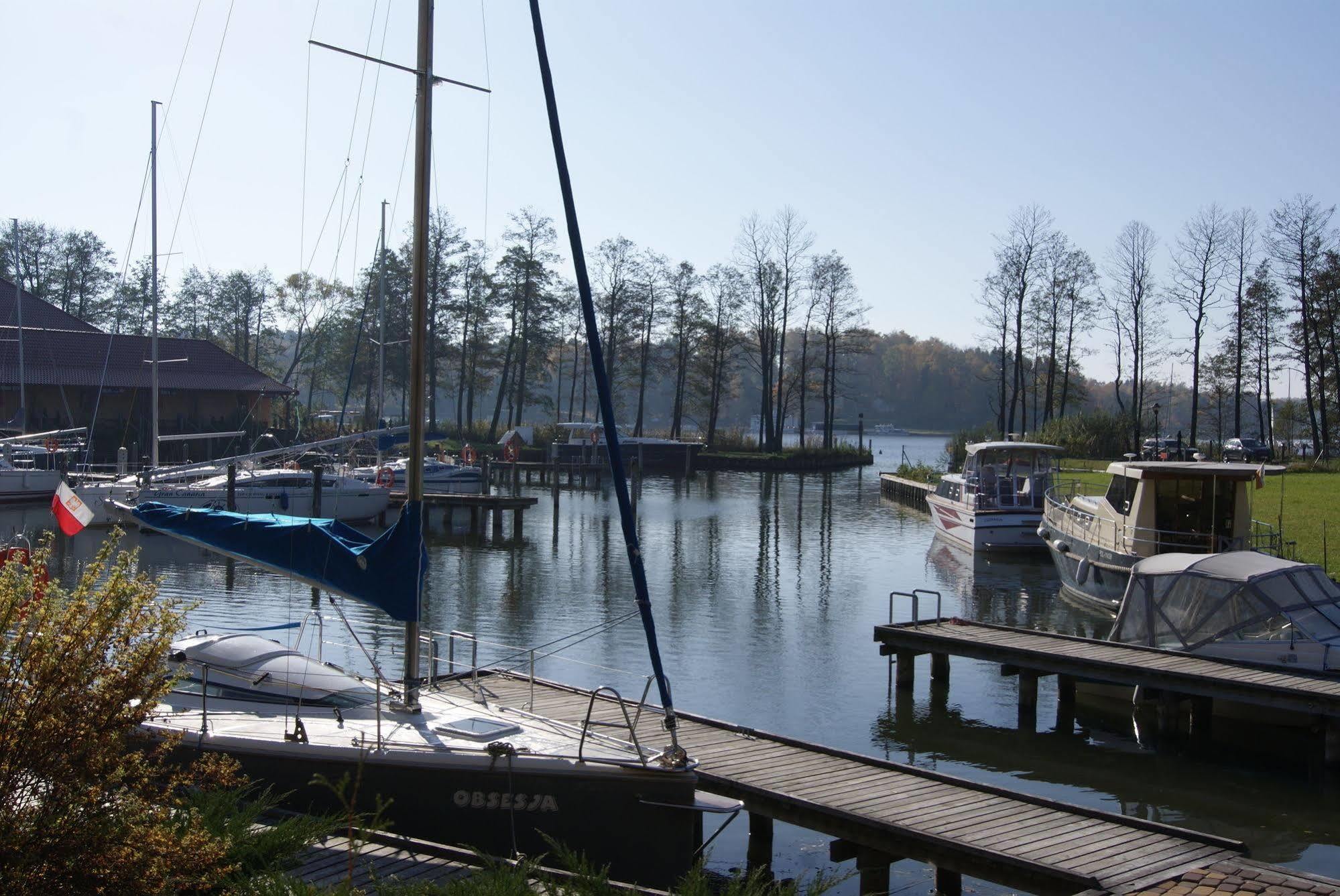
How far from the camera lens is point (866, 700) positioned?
730 inches

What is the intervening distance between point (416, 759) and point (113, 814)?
402 centimetres

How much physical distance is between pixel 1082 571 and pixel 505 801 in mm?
20371

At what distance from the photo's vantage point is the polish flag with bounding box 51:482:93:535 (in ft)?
52.8

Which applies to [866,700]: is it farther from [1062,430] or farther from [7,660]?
[1062,430]

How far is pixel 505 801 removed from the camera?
32.4 feet

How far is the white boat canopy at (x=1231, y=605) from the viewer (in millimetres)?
16672

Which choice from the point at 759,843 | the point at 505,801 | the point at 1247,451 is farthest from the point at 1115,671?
the point at 1247,451

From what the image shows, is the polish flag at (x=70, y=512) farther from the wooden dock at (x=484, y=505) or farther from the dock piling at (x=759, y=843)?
the wooden dock at (x=484, y=505)

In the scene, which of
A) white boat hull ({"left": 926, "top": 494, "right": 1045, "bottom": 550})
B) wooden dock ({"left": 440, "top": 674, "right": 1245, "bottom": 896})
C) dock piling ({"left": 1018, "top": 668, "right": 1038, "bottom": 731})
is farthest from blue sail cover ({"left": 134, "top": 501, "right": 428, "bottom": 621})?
white boat hull ({"left": 926, "top": 494, "right": 1045, "bottom": 550})

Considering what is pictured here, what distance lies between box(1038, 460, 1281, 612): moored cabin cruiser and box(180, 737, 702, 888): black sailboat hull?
674 inches

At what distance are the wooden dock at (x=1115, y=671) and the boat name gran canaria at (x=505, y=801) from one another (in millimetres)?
9874

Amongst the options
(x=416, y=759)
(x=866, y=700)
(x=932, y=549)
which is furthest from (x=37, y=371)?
(x=416, y=759)

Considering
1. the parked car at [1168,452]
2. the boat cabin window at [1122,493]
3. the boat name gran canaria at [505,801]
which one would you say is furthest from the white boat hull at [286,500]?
the boat name gran canaria at [505,801]

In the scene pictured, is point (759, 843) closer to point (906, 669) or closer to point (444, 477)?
point (906, 669)
